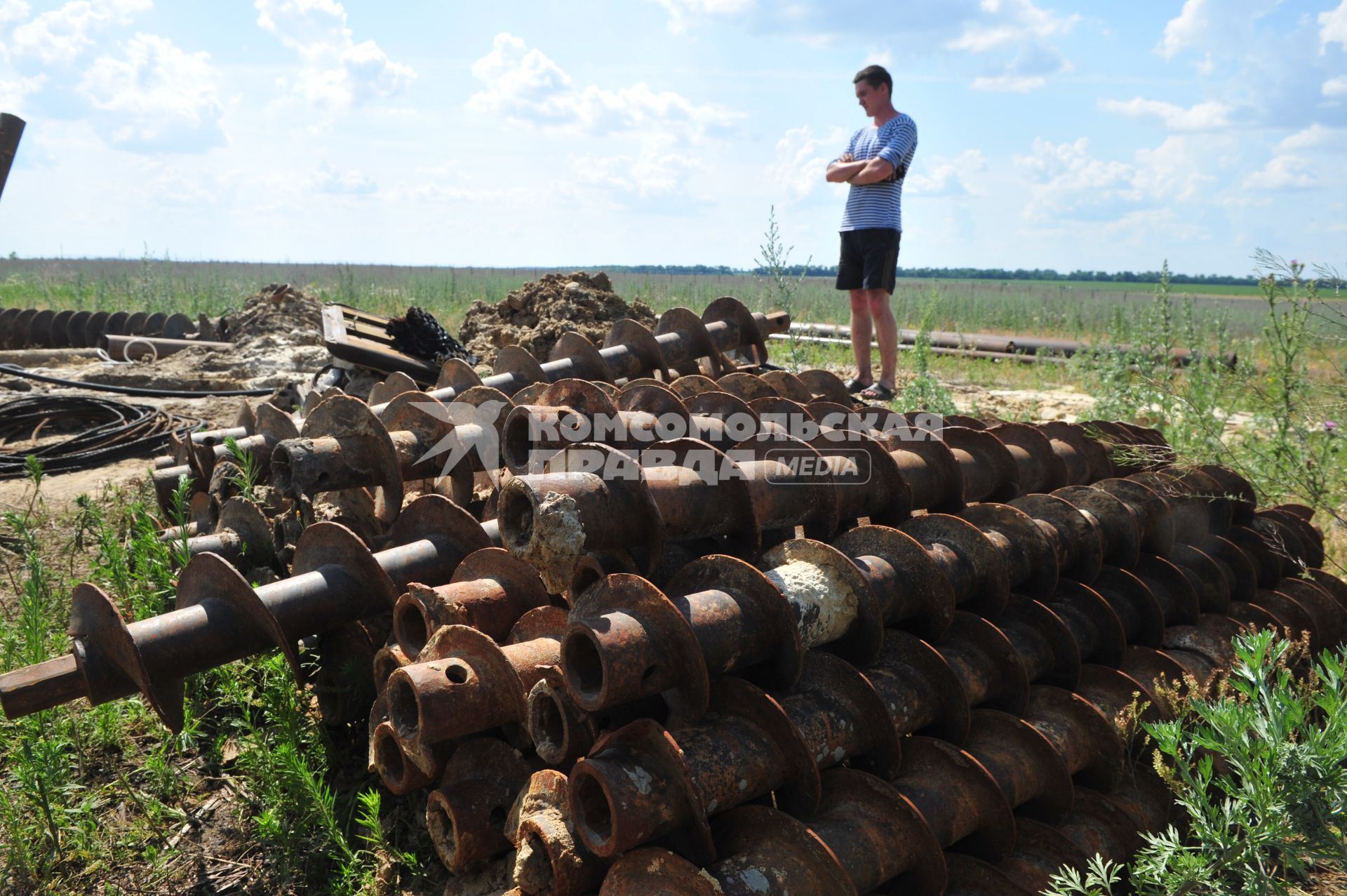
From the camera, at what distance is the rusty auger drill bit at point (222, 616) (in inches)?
95.9

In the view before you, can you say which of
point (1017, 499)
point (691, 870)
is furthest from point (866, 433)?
point (691, 870)

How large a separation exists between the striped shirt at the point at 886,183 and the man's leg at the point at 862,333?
543mm

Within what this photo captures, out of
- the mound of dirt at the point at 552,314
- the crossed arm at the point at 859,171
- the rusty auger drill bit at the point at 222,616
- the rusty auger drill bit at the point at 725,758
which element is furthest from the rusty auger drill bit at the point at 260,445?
the crossed arm at the point at 859,171

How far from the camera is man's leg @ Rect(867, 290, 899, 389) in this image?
6250 millimetres

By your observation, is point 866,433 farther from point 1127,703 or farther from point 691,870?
point 691,870

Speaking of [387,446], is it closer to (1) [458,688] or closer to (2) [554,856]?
(1) [458,688]

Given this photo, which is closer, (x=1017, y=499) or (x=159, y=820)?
(x=159, y=820)

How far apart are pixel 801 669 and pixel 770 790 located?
30cm

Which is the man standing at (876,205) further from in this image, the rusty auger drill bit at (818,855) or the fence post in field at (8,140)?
the fence post in field at (8,140)

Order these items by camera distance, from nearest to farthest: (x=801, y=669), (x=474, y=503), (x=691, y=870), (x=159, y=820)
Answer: (x=691, y=870), (x=801, y=669), (x=159, y=820), (x=474, y=503)

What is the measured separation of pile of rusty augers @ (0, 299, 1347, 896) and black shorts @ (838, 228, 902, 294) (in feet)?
9.33

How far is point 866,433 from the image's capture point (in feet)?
10.2

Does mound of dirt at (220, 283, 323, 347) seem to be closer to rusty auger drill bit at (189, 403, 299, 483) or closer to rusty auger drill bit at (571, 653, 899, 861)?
rusty auger drill bit at (189, 403, 299, 483)

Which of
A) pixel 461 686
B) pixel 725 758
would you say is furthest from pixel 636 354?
pixel 725 758
